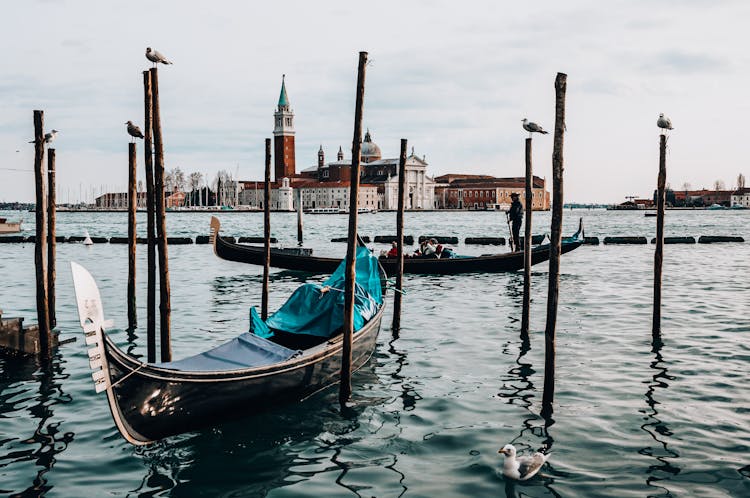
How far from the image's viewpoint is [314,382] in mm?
7551

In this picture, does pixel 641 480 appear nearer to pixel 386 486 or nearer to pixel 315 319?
pixel 386 486

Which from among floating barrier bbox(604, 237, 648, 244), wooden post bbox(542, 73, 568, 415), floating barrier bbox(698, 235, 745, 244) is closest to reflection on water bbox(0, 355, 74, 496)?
wooden post bbox(542, 73, 568, 415)

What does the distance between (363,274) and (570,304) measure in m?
6.08

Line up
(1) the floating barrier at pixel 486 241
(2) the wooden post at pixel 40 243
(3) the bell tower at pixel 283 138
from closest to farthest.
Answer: (2) the wooden post at pixel 40 243, (1) the floating barrier at pixel 486 241, (3) the bell tower at pixel 283 138

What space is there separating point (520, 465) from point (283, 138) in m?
112

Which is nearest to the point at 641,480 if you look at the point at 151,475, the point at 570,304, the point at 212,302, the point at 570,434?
the point at 570,434

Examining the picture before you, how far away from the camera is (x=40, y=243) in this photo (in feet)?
31.3

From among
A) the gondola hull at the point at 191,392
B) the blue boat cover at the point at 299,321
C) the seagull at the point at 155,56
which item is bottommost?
the gondola hull at the point at 191,392

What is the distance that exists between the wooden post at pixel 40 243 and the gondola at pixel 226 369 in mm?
2875

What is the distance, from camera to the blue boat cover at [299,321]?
6.83 metres

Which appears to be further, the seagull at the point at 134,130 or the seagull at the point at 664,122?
the seagull at the point at 134,130

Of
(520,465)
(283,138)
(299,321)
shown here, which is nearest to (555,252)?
(520,465)

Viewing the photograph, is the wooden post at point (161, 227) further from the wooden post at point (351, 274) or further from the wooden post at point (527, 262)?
the wooden post at point (527, 262)

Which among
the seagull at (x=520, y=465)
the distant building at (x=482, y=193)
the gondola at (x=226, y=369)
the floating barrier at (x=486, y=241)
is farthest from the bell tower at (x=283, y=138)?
the seagull at (x=520, y=465)
